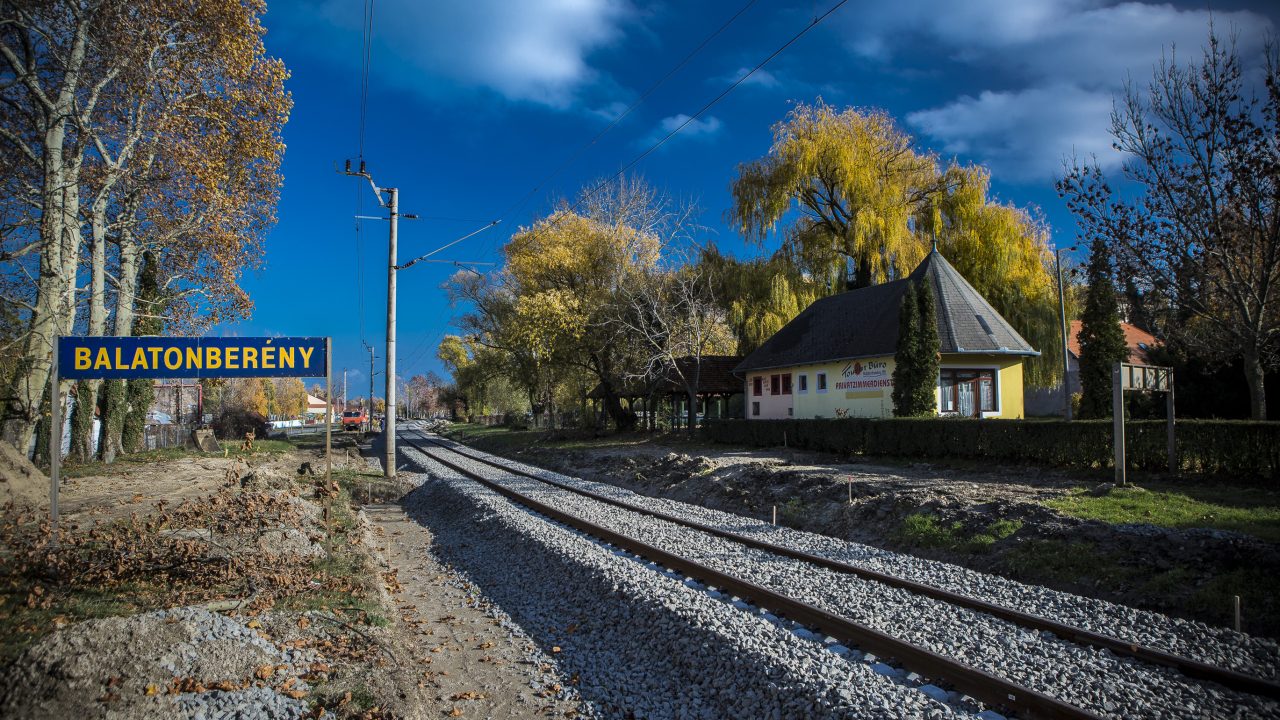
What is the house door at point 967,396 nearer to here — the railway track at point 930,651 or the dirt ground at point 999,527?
the dirt ground at point 999,527

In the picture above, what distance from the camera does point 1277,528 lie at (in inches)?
356

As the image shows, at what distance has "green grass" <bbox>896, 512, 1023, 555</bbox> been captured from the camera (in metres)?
9.71

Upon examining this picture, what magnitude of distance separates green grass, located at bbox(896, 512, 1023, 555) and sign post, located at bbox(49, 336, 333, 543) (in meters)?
8.61

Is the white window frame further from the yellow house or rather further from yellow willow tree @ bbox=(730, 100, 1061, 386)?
yellow willow tree @ bbox=(730, 100, 1061, 386)

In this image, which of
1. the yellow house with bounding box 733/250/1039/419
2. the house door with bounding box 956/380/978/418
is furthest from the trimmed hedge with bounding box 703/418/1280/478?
the house door with bounding box 956/380/978/418

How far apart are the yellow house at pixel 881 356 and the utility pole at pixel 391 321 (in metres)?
17.2

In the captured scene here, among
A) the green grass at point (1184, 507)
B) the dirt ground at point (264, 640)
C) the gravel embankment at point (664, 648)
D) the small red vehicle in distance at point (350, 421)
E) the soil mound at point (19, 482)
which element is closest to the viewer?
the dirt ground at point (264, 640)

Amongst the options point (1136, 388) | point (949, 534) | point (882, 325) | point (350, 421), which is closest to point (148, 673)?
point (949, 534)

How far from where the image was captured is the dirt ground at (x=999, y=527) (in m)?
7.38

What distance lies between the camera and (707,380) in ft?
123

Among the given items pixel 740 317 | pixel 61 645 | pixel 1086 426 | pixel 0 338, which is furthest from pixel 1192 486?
pixel 0 338

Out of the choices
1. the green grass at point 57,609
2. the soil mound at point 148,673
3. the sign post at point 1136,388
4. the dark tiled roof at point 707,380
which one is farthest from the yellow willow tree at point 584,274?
the soil mound at point 148,673

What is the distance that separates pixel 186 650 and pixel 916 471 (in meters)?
16.2

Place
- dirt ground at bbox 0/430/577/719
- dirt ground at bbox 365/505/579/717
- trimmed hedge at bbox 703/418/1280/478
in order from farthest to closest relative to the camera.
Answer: trimmed hedge at bbox 703/418/1280/478, dirt ground at bbox 365/505/579/717, dirt ground at bbox 0/430/577/719
